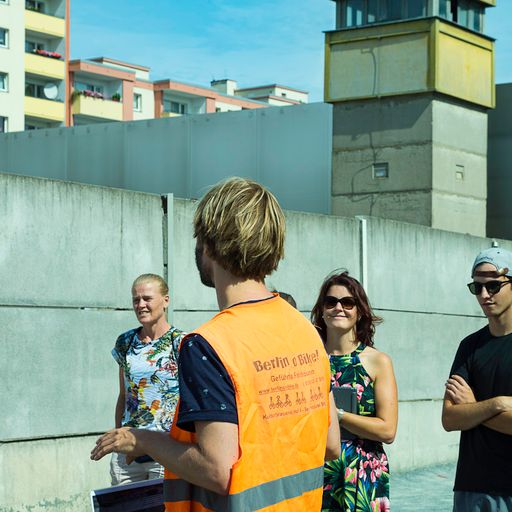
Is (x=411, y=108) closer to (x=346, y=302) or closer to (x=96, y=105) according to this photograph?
(x=346, y=302)

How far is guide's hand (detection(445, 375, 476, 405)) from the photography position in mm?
4734

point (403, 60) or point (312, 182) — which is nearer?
point (403, 60)

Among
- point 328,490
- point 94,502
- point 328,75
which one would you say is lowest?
point 328,490

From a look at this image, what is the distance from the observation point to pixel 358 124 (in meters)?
21.6

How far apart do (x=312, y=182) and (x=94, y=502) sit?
20.0 metres

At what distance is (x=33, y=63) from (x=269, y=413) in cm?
7295

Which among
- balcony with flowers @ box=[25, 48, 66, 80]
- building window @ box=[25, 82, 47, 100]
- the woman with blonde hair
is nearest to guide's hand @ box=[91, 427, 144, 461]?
the woman with blonde hair

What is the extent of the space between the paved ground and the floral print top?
134 inches

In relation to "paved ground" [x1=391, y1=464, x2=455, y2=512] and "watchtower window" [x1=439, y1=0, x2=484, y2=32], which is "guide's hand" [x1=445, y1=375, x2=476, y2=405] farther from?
"watchtower window" [x1=439, y1=0, x2=484, y2=32]

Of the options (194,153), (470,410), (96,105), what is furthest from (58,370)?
(96,105)

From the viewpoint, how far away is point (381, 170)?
2127cm

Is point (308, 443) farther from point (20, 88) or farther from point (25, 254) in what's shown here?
point (20, 88)

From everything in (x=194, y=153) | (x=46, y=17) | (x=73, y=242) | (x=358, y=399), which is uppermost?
(x=46, y=17)

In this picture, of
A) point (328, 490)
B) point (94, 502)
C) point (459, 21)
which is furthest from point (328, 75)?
point (94, 502)
